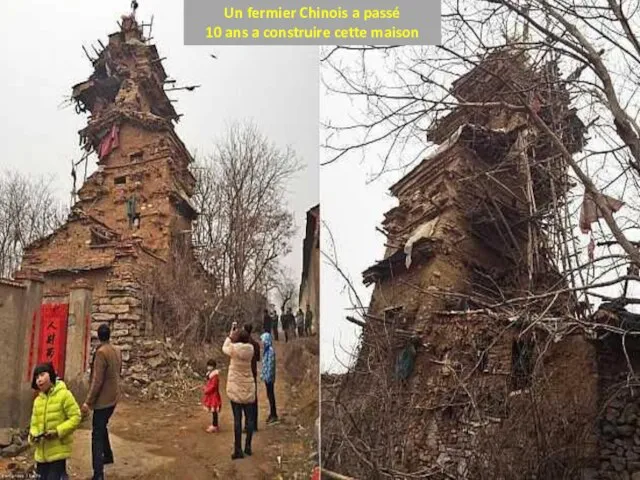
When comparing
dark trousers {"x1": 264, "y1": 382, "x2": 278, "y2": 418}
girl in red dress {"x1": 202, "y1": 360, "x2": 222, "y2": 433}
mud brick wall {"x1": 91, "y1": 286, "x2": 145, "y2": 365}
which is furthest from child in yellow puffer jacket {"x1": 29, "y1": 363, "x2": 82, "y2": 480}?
dark trousers {"x1": 264, "y1": 382, "x2": 278, "y2": 418}

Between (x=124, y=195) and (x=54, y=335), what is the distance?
50cm

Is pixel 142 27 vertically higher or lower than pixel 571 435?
higher

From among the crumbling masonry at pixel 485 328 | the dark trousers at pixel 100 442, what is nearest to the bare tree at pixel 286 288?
the dark trousers at pixel 100 442

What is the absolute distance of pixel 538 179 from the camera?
3.61m

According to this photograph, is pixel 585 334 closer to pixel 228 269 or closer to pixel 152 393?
pixel 228 269

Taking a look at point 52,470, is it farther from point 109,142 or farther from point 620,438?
point 620,438

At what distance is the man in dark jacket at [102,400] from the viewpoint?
5.60 ft

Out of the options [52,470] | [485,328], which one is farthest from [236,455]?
Answer: [485,328]

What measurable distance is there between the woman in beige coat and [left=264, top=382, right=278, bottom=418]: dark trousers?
47 millimetres

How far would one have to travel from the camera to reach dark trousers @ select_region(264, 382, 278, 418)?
186 cm

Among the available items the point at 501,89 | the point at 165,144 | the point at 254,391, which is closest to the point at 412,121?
the point at 501,89

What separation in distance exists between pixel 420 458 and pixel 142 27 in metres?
2.43

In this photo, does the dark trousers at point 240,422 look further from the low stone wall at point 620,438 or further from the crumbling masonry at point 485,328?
the low stone wall at point 620,438

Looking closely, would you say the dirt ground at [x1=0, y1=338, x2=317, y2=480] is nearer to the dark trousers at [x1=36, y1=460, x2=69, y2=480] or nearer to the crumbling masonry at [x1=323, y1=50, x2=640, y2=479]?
the dark trousers at [x1=36, y1=460, x2=69, y2=480]
